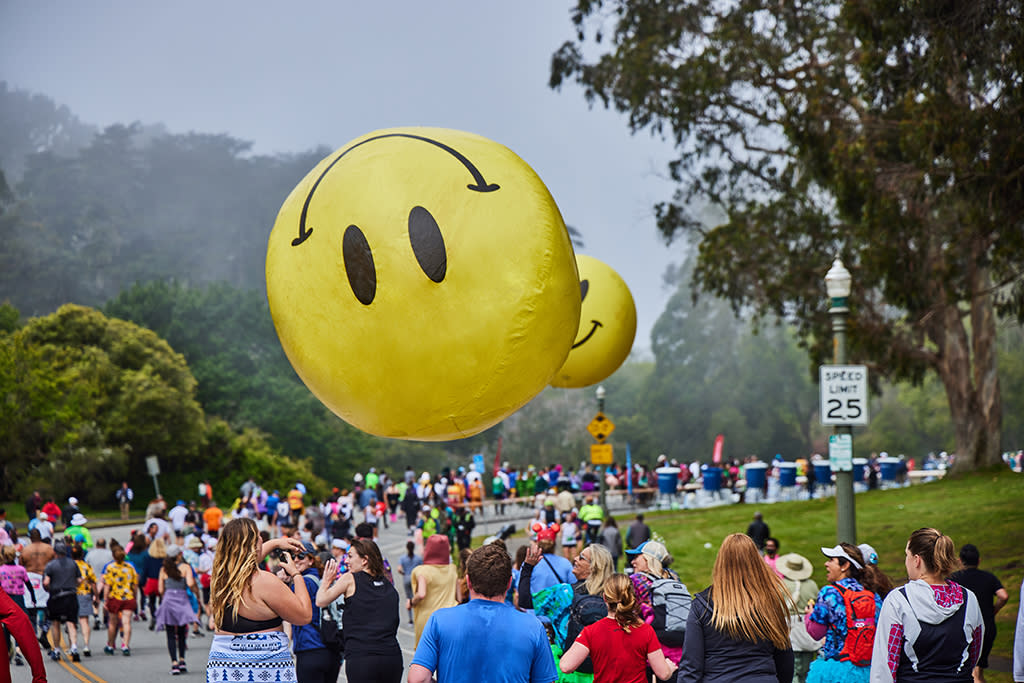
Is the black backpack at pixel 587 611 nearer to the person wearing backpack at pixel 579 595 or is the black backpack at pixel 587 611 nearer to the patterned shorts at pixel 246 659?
the person wearing backpack at pixel 579 595

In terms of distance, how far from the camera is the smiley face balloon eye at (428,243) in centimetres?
460

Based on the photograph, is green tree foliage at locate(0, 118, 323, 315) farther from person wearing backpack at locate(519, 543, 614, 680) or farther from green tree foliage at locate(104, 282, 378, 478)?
person wearing backpack at locate(519, 543, 614, 680)

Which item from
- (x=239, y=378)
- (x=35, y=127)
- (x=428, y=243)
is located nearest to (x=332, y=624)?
(x=428, y=243)

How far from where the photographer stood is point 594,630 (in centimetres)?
522

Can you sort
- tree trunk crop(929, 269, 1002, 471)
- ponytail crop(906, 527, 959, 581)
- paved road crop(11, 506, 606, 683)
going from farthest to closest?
tree trunk crop(929, 269, 1002, 471) < paved road crop(11, 506, 606, 683) < ponytail crop(906, 527, 959, 581)

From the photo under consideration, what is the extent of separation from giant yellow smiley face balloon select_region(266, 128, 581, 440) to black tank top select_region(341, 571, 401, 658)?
1.68m

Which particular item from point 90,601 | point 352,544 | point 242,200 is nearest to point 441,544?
point 352,544

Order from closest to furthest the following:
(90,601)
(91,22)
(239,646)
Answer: (239,646), (90,601), (91,22)

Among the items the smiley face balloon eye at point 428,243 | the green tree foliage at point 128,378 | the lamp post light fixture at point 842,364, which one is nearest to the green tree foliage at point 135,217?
the green tree foliage at point 128,378

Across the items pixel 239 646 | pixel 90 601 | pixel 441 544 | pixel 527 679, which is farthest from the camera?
pixel 90 601

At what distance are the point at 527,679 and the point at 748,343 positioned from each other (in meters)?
80.2

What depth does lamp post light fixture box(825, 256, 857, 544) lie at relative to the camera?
37.0ft

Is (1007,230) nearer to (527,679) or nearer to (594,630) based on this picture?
(594,630)

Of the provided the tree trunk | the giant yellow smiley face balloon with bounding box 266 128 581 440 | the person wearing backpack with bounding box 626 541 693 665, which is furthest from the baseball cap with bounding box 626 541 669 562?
the tree trunk
